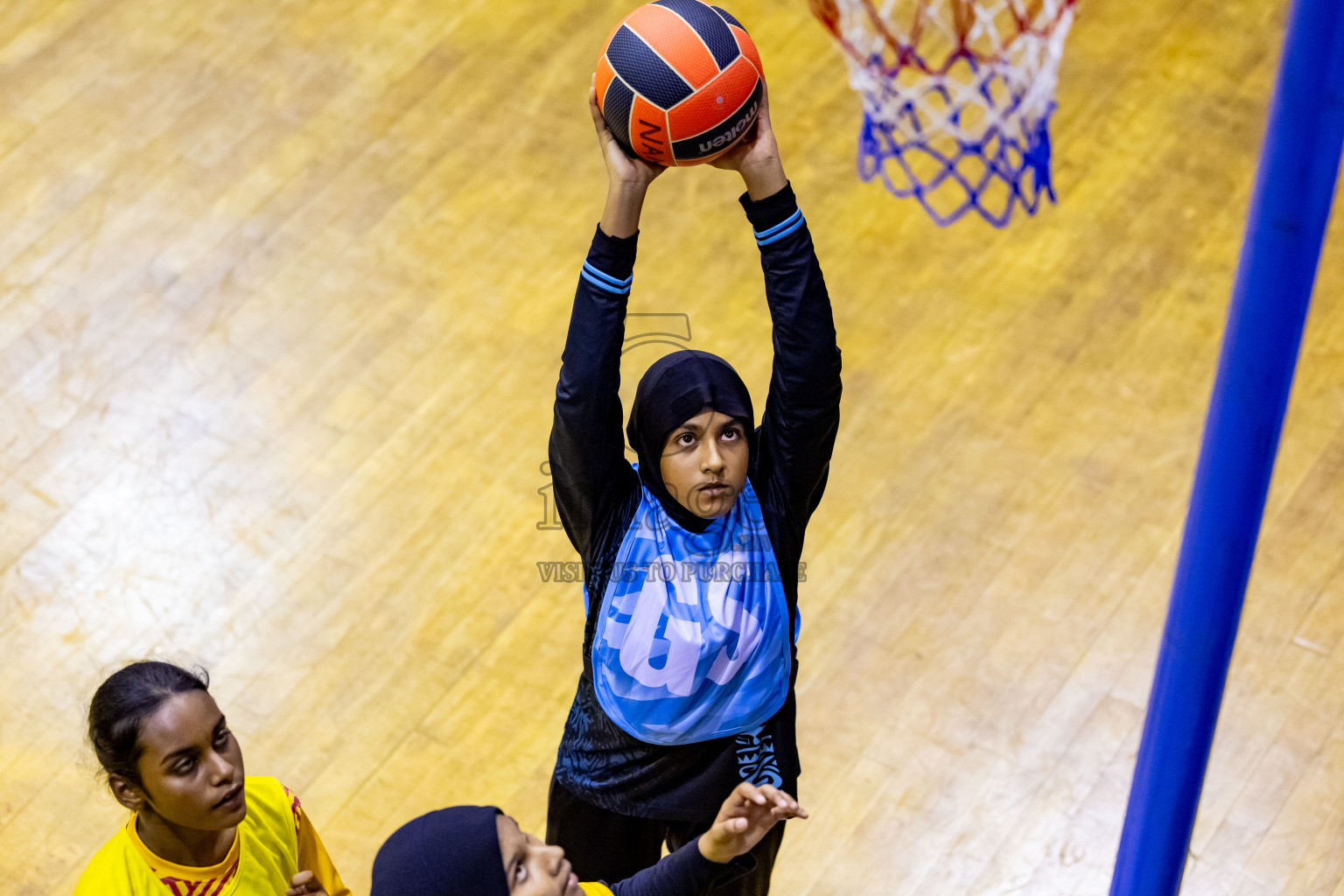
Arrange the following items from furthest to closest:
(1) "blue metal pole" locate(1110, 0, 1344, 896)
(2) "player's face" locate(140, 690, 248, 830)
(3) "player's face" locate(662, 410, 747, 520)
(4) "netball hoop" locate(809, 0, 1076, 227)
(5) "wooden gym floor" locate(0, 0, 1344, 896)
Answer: (4) "netball hoop" locate(809, 0, 1076, 227) < (5) "wooden gym floor" locate(0, 0, 1344, 896) < (3) "player's face" locate(662, 410, 747, 520) < (2) "player's face" locate(140, 690, 248, 830) < (1) "blue metal pole" locate(1110, 0, 1344, 896)

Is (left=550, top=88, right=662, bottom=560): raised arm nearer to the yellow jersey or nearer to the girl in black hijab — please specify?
the girl in black hijab

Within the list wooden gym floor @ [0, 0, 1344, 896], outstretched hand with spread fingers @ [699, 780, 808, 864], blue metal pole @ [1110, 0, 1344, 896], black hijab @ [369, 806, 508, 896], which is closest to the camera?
blue metal pole @ [1110, 0, 1344, 896]

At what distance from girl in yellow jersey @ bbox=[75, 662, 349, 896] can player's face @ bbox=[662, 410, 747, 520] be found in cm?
74

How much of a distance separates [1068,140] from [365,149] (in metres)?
2.25

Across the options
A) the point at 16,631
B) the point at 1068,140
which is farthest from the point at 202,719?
the point at 1068,140

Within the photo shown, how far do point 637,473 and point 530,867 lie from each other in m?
0.70

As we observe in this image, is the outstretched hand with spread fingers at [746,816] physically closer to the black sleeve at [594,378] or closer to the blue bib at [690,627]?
the blue bib at [690,627]

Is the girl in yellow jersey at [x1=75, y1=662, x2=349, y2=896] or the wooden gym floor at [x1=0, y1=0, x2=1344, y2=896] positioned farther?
the wooden gym floor at [x1=0, y1=0, x2=1344, y2=896]

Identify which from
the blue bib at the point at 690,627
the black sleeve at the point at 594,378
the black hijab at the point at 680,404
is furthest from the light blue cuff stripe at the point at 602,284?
the blue bib at the point at 690,627

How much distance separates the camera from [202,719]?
202cm

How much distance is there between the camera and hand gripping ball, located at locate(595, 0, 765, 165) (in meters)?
2.09

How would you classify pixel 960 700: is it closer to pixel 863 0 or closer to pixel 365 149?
pixel 863 0

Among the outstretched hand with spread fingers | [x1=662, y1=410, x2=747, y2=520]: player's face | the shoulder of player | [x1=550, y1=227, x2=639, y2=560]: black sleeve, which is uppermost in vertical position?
[x1=550, y1=227, x2=639, y2=560]: black sleeve

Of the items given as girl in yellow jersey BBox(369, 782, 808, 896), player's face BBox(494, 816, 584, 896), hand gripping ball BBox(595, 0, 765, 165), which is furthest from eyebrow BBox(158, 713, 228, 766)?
hand gripping ball BBox(595, 0, 765, 165)
